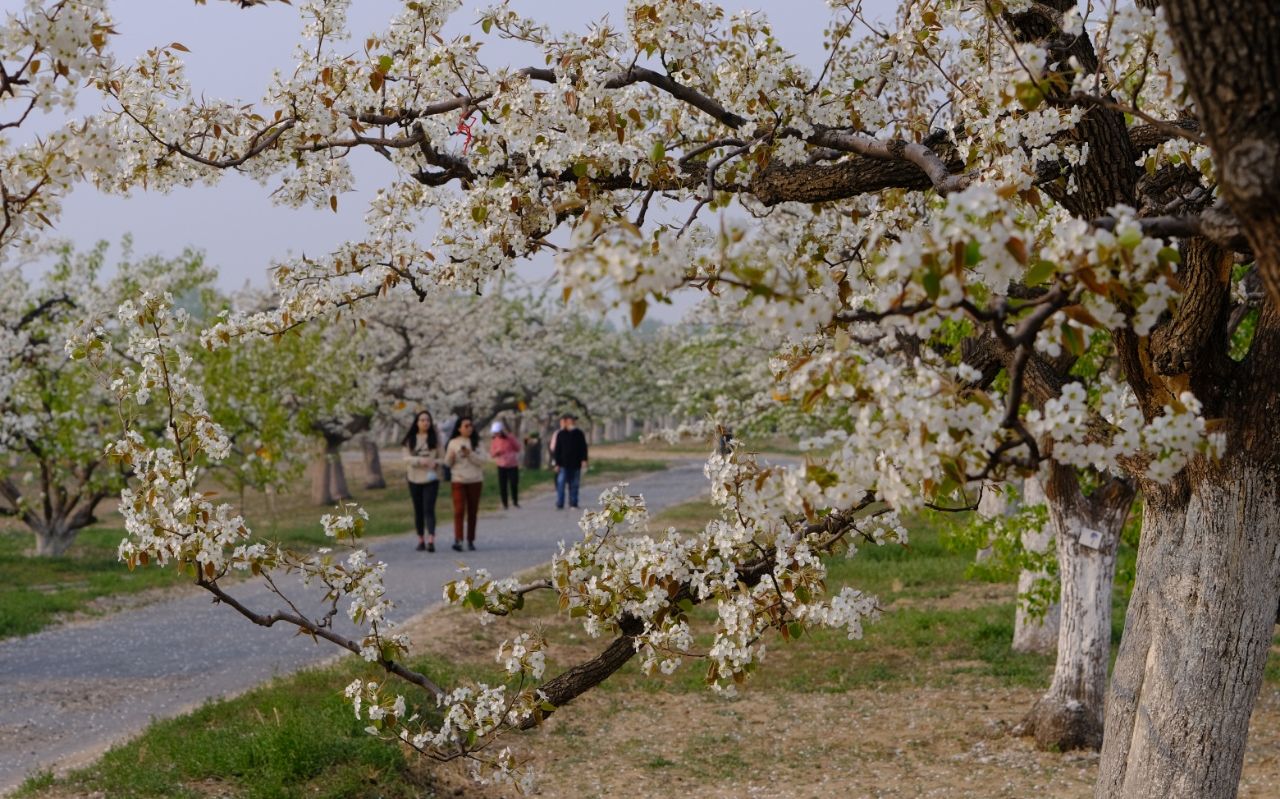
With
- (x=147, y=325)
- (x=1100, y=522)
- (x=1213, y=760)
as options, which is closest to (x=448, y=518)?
(x=1100, y=522)

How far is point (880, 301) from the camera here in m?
2.71

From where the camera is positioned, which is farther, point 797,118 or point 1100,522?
point 1100,522

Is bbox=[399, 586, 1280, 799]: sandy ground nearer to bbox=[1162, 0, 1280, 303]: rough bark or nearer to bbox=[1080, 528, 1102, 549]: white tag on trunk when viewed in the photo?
bbox=[1080, 528, 1102, 549]: white tag on trunk

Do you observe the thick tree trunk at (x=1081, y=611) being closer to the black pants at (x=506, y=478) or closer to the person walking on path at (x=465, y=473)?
A: the person walking on path at (x=465, y=473)

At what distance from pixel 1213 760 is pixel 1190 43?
291cm

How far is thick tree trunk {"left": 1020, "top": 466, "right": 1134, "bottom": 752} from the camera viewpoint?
8.73 metres

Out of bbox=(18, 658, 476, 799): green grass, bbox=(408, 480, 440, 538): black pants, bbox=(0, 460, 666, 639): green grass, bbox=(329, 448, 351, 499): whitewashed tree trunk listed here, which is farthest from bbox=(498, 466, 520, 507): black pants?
bbox=(18, 658, 476, 799): green grass

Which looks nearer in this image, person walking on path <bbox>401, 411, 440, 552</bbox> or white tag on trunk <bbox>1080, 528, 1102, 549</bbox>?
white tag on trunk <bbox>1080, 528, 1102, 549</bbox>

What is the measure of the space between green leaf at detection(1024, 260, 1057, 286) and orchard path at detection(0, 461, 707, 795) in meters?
4.61

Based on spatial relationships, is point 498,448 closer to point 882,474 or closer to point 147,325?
point 147,325

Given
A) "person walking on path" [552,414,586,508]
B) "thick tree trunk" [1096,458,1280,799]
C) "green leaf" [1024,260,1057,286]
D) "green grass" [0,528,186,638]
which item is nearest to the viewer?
"green leaf" [1024,260,1057,286]

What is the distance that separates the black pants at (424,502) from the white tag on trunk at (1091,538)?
953cm

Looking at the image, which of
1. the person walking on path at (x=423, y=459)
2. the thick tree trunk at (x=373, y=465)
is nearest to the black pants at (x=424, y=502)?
the person walking on path at (x=423, y=459)

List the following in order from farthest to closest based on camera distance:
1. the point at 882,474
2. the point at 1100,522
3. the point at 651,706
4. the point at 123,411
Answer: the point at 651,706 → the point at 1100,522 → the point at 123,411 → the point at 882,474
